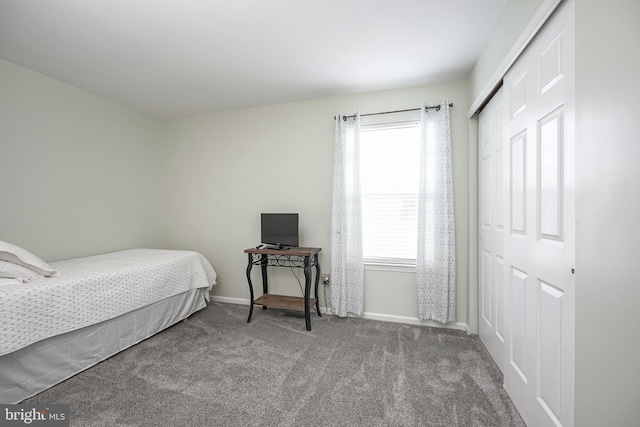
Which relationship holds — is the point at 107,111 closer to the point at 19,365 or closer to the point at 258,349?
the point at 19,365

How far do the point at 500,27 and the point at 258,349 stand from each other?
320 cm

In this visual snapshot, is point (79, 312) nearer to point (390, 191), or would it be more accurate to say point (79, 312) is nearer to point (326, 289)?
point (326, 289)

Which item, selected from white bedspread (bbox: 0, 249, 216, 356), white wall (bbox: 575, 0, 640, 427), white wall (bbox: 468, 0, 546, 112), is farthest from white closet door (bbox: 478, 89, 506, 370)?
white bedspread (bbox: 0, 249, 216, 356)

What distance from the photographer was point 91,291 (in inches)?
82.4

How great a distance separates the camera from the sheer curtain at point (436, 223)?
8.87 ft

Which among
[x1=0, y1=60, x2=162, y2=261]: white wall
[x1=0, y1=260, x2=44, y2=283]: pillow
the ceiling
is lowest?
[x1=0, y1=260, x2=44, y2=283]: pillow

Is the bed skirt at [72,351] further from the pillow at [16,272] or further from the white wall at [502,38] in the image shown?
the white wall at [502,38]

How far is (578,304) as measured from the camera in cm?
104

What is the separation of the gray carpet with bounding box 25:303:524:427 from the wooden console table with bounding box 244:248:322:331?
285 mm

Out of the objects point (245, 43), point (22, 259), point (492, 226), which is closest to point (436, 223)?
point (492, 226)

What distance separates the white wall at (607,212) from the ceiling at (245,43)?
1.11 m

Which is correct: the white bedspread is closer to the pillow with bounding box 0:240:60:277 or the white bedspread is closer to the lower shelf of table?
the pillow with bounding box 0:240:60:277

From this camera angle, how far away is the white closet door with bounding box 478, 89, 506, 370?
2.03 meters

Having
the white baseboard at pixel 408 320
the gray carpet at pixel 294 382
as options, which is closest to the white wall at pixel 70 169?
the gray carpet at pixel 294 382
